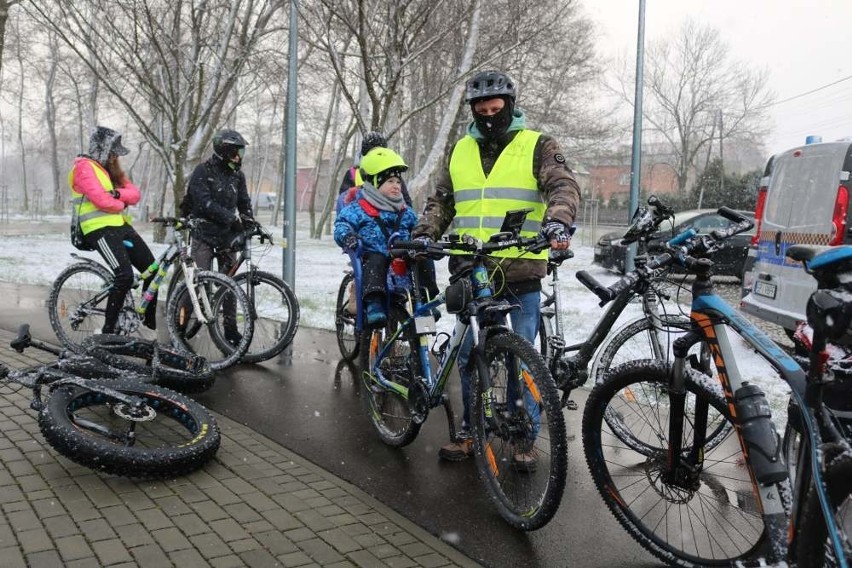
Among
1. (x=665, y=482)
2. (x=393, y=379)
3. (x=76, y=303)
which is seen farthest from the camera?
(x=76, y=303)

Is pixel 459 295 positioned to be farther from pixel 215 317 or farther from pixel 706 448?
pixel 215 317

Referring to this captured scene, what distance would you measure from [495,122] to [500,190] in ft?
1.22

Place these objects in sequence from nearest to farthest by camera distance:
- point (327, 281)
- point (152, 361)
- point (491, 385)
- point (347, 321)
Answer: point (491, 385), point (152, 361), point (347, 321), point (327, 281)

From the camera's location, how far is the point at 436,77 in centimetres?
1827

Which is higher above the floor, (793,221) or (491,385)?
(793,221)

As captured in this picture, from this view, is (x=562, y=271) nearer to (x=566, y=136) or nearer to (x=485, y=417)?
(x=566, y=136)

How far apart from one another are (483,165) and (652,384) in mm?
1636

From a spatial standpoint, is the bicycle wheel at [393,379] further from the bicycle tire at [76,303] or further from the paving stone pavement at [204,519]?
the bicycle tire at [76,303]

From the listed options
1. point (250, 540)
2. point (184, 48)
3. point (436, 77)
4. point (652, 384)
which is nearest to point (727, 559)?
point (652, 384)

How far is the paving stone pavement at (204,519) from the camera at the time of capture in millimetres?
3158

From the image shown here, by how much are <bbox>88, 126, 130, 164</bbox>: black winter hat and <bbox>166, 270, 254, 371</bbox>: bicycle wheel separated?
4.49 ft

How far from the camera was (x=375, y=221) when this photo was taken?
510cm

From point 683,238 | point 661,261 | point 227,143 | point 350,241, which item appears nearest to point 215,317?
point 227,143

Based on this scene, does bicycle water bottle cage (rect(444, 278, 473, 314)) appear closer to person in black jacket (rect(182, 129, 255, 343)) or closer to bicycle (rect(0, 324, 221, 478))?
bicycle (rect(0, 324, 221, 478))
